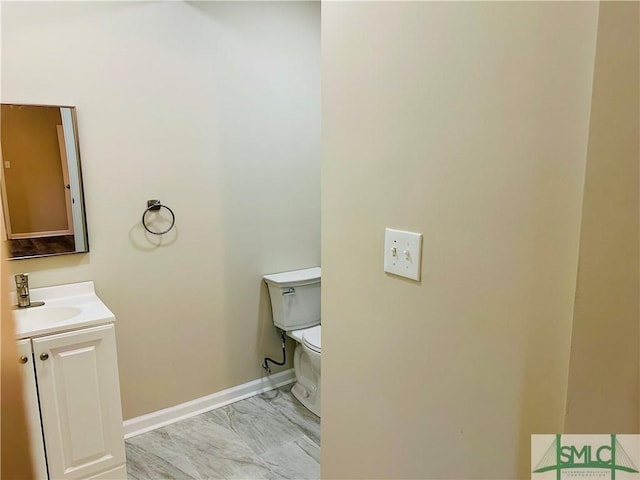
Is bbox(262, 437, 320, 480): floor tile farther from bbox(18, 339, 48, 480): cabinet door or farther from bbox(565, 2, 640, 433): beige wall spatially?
bbox(565, 2, 640, 433): beige wall

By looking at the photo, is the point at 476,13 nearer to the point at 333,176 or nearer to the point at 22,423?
the point at 333,176

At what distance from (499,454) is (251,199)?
1.98m

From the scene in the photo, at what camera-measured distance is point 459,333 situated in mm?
998

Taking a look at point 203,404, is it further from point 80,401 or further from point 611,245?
point 611,245

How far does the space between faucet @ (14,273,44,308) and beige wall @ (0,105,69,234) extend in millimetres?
200

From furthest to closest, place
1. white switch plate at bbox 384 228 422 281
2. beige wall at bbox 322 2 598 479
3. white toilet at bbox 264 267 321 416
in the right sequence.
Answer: white toilet at bbox 264 267 321 416 → white switch plate at bbox 384 228 422 281 → beige wall at bbox 322 2 598 479

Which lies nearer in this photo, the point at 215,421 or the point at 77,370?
the point at 77,370

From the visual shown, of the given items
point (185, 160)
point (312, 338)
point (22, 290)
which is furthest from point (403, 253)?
point (22, 290)

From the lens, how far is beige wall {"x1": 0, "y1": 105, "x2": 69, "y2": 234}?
74.8 inches

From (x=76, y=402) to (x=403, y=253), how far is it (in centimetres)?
156

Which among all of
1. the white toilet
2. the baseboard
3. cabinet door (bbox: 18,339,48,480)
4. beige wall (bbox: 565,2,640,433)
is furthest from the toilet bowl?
beige wall (bbox: 565,2,640,433)

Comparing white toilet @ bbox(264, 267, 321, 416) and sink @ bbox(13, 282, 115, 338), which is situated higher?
sink @ bbox(13, 282, 115, 338)

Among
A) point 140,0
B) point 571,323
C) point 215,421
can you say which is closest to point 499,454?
point 571,323

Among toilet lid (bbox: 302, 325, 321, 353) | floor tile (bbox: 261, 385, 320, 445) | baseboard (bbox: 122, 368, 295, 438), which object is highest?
toilet lid (bbox: 302, 325, 321, 353)
